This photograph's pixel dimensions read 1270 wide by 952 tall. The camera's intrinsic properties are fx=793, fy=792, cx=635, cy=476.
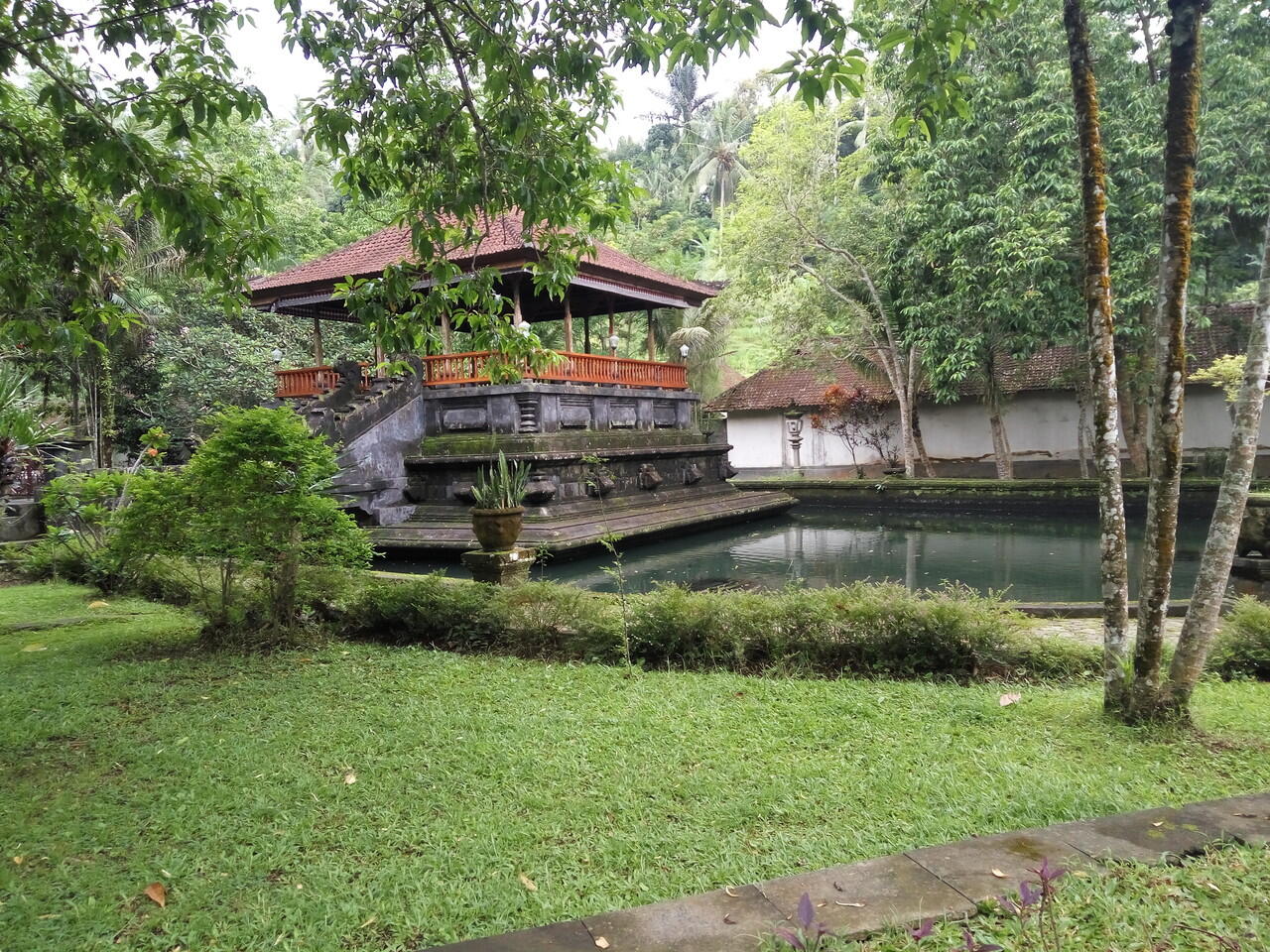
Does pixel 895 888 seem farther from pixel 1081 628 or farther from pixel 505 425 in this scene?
pixel 505 425

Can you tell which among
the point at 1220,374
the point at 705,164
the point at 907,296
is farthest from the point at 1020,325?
the point at 705,164

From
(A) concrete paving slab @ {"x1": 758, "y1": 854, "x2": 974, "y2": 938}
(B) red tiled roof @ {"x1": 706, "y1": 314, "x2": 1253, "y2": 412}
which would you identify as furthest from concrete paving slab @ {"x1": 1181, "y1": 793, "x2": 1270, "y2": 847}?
(B) red tiled roof @ {"x1": 706, "y1": 314, "x2": 1253, "y2": 412}

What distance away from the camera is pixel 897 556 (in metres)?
11.3

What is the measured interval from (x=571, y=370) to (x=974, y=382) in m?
11.0

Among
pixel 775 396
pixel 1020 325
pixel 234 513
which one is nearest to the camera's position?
pixel 234 513

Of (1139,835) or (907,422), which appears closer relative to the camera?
(1139,835)

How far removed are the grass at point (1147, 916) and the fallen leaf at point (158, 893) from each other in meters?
1.73

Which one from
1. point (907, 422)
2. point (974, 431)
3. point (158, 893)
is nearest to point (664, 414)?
point (907, 422)

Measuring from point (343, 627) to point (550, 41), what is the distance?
13.5 ft

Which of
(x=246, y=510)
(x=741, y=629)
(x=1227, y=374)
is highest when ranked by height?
(x=1227, y=374)

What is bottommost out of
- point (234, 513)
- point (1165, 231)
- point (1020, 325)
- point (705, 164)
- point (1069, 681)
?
point (1069, 681)

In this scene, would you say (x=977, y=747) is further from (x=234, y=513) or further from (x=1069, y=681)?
(x=234, y=513)

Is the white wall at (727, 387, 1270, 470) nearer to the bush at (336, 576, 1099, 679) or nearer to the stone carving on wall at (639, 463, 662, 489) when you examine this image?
the stone carving on wall at (639, 463, 662, 489)

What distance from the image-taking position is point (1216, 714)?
352 centimetres
